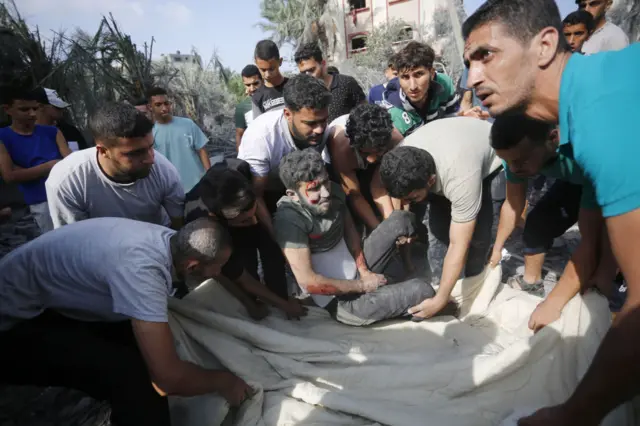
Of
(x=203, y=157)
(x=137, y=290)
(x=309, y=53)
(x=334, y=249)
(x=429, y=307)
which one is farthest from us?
(x=203, y=157)

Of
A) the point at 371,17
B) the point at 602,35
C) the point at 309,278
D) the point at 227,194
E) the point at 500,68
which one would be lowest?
the point at 309,278

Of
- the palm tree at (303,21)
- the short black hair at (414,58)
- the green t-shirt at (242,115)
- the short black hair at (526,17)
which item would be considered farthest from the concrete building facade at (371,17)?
the short black hair at (526,17)

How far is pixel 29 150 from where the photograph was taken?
3010 millimetres

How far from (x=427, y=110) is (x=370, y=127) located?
94 cm

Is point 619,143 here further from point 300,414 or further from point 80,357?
point 80,357

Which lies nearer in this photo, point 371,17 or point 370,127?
point 370,127

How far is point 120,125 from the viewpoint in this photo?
203cm

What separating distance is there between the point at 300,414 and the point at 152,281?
91 cm

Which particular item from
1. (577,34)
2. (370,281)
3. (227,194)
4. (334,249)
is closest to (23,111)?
(227,194)

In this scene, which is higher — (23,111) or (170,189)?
(23,111)

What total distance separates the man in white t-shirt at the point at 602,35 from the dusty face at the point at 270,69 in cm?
280

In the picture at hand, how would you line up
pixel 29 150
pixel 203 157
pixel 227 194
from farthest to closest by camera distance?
pixel 203 157 → pixel 29 150 → pixel 227 194

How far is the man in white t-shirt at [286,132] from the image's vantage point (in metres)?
2.41

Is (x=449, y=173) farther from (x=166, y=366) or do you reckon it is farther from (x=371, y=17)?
(x=371, y=17)
